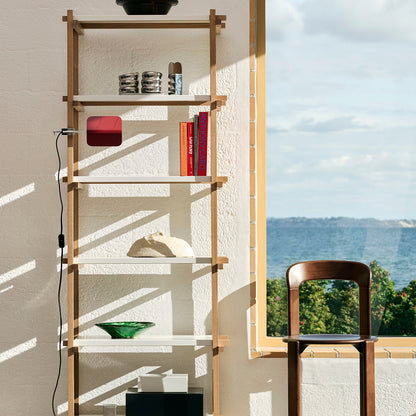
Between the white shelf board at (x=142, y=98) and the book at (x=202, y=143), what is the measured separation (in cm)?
7

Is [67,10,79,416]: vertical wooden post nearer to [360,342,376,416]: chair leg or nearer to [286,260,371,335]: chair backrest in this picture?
[286,260,371,335]: chair backrest

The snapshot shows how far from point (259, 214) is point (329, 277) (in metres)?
0.53

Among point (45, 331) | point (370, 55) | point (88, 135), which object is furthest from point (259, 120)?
point (45, 331)

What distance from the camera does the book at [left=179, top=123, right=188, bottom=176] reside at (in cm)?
318

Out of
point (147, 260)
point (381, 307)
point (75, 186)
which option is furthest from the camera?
point (381, 307)

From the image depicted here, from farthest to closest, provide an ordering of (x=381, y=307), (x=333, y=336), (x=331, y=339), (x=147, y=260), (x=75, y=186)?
(x=381, y=307) < (x=75, y=186) < (x=147, y=260) < (x=333, y=336) < (x=331, y=339)

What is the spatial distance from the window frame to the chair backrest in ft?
1.01

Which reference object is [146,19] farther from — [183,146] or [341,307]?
[341,307]

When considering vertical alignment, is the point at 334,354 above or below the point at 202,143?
below

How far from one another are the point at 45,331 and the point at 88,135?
0.98 metres

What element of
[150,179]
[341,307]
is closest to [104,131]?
[150,179]

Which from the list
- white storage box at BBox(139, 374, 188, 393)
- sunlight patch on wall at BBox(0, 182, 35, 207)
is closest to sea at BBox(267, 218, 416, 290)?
white storage box at BBox(139, 374, 188, 393)

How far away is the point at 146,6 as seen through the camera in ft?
10.5

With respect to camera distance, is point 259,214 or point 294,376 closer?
point 294,376
